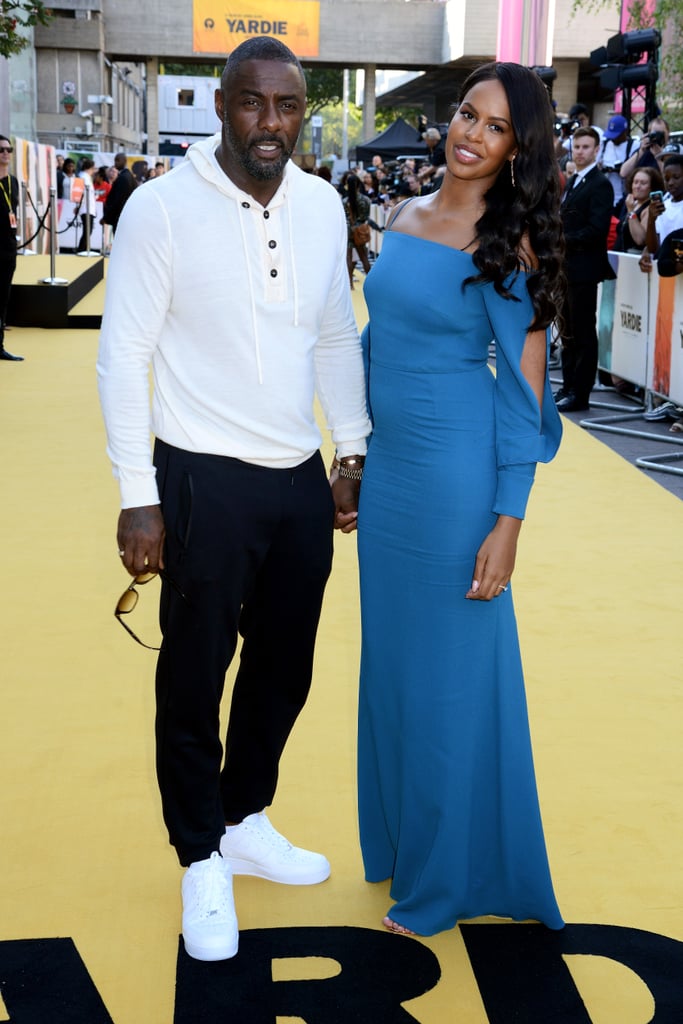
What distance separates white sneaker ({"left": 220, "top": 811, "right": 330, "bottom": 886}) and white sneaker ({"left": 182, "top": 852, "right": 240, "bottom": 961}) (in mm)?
177

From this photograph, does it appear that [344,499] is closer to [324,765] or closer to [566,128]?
[324,765]

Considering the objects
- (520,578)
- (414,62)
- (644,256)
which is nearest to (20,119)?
(414,62)

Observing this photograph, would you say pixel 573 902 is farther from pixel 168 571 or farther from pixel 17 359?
pixel 17 359

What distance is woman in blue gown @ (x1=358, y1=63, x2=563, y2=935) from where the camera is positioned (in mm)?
2355

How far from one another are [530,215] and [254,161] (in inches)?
20.9

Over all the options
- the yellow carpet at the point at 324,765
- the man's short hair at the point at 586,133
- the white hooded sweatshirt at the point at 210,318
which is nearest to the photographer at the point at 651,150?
the man's short hair at the point at 586,133

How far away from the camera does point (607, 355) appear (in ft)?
32.3

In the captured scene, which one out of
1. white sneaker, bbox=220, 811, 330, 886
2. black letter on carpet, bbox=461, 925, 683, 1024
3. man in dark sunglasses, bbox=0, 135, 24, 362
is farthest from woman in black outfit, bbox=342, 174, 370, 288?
black letter on carpet, bbox=461, 925, 683, 1024

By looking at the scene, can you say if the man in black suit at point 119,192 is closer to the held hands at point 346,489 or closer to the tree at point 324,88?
the held hands at point 346,489

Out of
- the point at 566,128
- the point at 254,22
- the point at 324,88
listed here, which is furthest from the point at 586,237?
the point at 324,88

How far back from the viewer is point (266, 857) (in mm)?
2744

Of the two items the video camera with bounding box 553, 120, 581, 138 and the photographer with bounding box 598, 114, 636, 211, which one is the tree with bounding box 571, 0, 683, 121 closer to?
the video camera with bounding box 553, 120, 581, 138

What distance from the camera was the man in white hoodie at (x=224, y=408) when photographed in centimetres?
226

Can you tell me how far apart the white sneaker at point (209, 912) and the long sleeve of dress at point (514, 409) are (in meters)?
0.94
